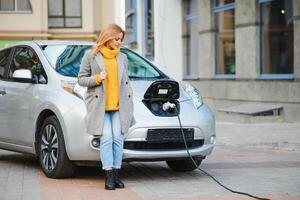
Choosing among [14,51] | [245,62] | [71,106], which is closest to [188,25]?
[245,62]

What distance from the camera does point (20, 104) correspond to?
898 centimetres

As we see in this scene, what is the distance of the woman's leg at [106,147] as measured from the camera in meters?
7.52

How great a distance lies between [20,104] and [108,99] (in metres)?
1.87

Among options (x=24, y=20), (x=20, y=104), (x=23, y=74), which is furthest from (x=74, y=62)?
(x=24, y=20)

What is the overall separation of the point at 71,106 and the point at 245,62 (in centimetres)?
1167

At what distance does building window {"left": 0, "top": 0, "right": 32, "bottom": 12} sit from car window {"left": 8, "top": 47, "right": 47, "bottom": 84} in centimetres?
3104

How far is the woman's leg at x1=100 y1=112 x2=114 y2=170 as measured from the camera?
296 inches

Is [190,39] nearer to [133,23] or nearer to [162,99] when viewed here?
[133,23]

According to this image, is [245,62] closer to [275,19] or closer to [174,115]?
A: [275,19]

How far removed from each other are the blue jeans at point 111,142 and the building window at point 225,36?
42.6ft

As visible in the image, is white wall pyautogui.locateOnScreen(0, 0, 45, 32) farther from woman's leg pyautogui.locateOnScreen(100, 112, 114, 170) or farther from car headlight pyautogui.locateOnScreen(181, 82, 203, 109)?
woman's leg pyautogui.locateOnScreen(100, 112, 114, 170)

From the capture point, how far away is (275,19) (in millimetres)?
18266

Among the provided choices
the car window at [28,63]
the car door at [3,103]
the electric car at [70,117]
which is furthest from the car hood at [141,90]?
the car door at [3,103]

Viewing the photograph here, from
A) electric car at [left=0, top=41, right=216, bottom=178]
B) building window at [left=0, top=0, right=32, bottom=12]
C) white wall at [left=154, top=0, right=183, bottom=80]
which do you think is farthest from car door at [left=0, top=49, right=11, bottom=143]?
building window at [left=0, top=0, right=32, bottom=12]
